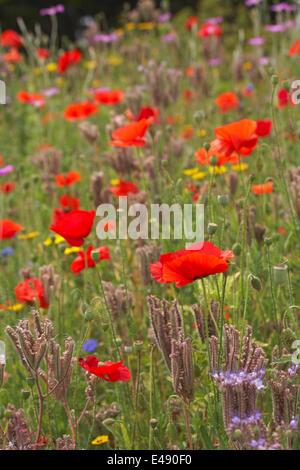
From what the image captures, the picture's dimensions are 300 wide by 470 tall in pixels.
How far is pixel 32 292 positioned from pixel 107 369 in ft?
2.43

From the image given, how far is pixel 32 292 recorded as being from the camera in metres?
2.12

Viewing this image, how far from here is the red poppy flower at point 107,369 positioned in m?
1.45

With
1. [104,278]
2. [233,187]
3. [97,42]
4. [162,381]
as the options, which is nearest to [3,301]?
[104,278]

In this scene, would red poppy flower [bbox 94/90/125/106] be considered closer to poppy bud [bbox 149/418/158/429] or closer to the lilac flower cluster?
poppy bud [bbox 149/418/158/429]

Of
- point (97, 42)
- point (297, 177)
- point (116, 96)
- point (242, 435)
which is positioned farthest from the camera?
point (97, 42)

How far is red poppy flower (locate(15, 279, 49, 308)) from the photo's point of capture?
2.06 metres

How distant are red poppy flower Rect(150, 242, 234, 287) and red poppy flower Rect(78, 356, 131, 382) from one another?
0.81 feet

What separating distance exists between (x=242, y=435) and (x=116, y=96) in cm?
274

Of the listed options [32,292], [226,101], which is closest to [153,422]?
[32,292]

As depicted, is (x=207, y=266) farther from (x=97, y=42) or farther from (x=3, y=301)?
(x=97, y=42)

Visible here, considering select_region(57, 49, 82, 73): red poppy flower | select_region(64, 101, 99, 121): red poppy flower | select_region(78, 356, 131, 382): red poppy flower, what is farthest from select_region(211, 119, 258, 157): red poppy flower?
select_region(57, 49, 82, 73): red poppy flower

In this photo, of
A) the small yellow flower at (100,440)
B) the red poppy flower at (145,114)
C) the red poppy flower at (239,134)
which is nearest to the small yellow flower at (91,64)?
the red poppy flower at (145,114)

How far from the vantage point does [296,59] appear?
13.3 feet

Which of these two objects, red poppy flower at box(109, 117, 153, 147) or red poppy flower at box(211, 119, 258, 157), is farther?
red poppy flower at box(109, 117, 153, 147)
